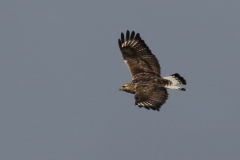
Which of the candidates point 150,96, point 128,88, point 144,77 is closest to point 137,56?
point 144,77

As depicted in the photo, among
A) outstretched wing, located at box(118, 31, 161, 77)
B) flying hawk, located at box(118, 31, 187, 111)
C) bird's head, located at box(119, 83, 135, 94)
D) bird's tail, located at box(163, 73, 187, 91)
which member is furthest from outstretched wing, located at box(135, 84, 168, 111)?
outstretched wing, located at box(118, 31, 161, 77)

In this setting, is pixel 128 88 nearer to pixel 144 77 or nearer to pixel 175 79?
pixel 144 77

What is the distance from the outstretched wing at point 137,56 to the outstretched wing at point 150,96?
A: 1650 mm

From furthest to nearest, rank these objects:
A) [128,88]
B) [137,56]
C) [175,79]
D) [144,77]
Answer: [137,56] < [144,77] < [175,79] < [128,88]

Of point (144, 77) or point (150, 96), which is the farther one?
point (144, 77)

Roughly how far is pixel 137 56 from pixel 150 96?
10.9ft

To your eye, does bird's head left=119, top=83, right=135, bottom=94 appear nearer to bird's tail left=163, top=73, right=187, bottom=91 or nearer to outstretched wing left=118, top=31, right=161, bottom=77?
outstretched wing left=118, top=31, right=161, bottom=77

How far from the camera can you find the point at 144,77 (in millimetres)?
20328

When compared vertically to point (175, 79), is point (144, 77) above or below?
above

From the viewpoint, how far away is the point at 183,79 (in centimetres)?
1992

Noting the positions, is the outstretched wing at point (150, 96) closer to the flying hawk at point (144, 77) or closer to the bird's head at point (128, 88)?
the flying hawk at point (144, 77)

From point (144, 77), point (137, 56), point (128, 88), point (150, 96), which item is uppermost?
point (137, 56)

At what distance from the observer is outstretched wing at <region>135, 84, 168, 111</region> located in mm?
17592

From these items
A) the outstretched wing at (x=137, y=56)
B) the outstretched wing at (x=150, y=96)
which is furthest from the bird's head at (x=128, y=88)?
the outstretched wing at (x=137, y=56)
